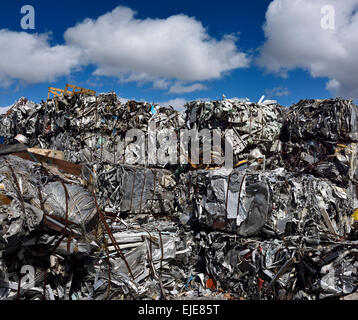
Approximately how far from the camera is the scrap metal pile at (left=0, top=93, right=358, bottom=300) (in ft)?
13.0

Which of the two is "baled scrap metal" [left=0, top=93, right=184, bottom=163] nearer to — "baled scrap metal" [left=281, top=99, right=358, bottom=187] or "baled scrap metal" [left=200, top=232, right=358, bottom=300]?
"baled scrap metal" [left=281, top=99, right=358, bottom=187]

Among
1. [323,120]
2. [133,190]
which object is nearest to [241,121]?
[323,120]

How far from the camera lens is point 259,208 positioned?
487 cm

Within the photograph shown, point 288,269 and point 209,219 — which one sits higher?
point 209,219

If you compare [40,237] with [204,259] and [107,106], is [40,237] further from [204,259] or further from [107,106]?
[107,106]

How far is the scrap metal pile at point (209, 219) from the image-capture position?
156 inches

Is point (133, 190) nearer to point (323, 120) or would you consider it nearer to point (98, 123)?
point (98, 123)

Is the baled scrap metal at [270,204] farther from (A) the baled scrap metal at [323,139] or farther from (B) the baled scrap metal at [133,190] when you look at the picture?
(B) the baled scrap metal at [133,190]

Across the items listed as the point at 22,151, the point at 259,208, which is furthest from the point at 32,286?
the point at 259,208

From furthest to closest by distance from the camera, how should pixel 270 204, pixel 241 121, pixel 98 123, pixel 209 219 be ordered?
1. pixel 98 123
2. pixel 241 121
3. pixel 209 219
4. pixel 270 204

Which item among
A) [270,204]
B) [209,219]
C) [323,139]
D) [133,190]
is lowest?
[209,219]

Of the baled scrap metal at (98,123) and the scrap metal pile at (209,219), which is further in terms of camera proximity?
the baled scrap metal at (98,123)

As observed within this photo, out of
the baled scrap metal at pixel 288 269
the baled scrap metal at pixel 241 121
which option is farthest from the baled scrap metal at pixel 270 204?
the baled scrap metal at pixel 241 121

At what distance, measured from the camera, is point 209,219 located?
543 centimetres
